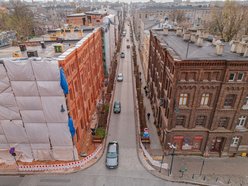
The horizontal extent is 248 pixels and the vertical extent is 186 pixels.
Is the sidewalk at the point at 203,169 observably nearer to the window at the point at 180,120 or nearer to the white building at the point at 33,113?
the window at the point at 180,120

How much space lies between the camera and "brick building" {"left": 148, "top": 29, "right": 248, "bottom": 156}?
2194 cm

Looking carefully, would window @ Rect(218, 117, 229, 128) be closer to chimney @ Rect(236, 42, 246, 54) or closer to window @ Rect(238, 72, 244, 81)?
window @ Rect(238, 72, 244, 81)

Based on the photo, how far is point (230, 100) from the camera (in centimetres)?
2419

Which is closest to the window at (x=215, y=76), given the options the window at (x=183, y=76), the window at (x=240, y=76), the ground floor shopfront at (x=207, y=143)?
the window at (x=240, y=76)

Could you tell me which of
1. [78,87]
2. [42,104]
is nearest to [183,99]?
[78,87]

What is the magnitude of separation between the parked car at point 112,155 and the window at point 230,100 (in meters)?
17.1

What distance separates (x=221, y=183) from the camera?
23594 millimetres

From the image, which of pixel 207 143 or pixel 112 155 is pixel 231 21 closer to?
pixel 207 143

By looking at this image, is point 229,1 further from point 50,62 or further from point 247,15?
point 50,62

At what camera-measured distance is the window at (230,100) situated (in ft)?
77.9

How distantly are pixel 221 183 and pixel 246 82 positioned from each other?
13.5 metres

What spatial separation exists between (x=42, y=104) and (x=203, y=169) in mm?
24019

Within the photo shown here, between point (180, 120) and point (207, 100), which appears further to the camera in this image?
point (180, 120)

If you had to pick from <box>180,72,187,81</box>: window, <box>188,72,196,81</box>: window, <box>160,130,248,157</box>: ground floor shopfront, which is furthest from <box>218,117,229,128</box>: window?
<box>180,72,187,81</box>: window
